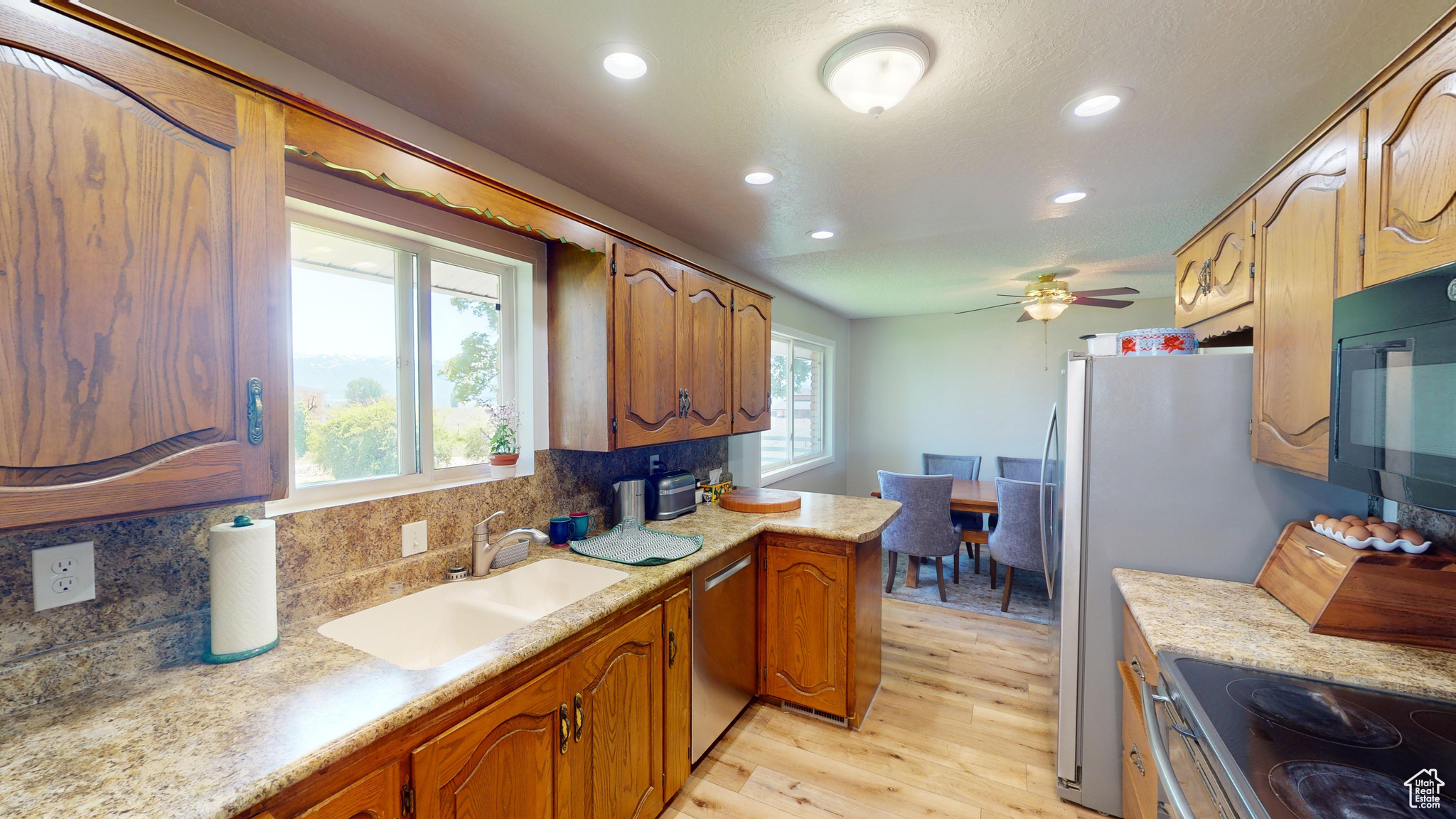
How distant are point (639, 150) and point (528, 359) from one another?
0.91m

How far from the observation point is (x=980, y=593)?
3881mm

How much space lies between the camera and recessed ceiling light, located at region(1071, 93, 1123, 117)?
1.51 meters

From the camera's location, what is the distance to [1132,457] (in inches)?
69.7

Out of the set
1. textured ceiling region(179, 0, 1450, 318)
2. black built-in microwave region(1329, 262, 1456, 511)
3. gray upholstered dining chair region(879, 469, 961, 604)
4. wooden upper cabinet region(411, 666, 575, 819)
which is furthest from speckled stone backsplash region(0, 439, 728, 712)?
gray upholstered dining chair region(879, 469, 961, 604)

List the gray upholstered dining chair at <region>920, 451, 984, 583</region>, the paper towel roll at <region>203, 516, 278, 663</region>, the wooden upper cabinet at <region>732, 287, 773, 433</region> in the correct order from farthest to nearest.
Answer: the gray upholstered dining chair at <region>920, 451, 984, 583</region> → the wooden upper cabinet at <region>732, 287, 773, 433</region> → the paper towel roll at <region>203, 516, 278, 663</region>

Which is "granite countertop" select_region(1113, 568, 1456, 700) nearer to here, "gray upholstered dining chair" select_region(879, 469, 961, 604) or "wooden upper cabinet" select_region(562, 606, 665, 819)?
"wooden upper cabinet" select_region(562, 606, 665, 819)

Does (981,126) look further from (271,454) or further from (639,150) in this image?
(271,454)

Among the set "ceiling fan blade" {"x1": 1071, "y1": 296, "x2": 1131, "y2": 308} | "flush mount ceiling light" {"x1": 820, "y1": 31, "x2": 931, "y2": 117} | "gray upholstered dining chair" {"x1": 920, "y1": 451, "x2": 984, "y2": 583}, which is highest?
"flush mount ceiling light" {"x1": 820, "y1": 31, "x2": 931, "y2": 117}

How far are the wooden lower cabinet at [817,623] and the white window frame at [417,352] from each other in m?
1.19

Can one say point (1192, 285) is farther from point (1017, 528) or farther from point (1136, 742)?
point (1017, 528)

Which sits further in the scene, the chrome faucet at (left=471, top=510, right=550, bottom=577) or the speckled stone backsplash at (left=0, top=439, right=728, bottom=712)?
the chrome faucet at (left=471, top=510, right=550, bottom=577)

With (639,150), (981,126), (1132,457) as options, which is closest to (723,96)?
(639,150)

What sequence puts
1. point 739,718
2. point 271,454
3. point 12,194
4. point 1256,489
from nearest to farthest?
point 12,194, point 271,454, point 1256,489, point 739,718

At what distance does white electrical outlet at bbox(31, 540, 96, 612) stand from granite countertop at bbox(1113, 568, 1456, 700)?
2.36 m
